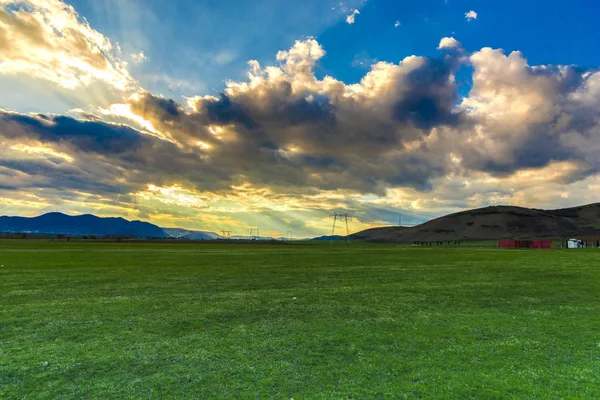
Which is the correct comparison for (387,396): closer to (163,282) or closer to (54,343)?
(54,343)

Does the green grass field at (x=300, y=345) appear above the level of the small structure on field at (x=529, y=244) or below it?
below

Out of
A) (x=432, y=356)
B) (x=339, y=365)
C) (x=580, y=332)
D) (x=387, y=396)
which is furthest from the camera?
(x=580, y=332)

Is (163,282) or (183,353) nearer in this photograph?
(183,353)

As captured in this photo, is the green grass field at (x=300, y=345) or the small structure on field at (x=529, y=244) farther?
the small structure on field at (x=529, y=244)

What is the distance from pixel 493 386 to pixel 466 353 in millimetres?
1765

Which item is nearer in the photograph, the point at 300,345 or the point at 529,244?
the point at 300,345

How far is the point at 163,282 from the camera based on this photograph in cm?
2091

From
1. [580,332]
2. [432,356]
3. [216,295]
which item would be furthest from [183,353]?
[580,332]

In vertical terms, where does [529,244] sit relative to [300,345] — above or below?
above

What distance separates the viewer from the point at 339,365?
725cm

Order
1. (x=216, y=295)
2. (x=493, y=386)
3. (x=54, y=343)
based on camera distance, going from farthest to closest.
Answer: (x=216, y=295)
(x=54, y=343)
(x=493, y=386)

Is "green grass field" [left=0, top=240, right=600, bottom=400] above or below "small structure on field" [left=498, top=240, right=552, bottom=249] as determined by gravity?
below

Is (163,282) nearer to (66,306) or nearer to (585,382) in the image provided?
(66,306)

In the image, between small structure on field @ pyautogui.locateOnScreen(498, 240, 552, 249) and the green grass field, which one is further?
small structure on field @ pyautogui.locateOnScreen(498, 240, 552, 249)
